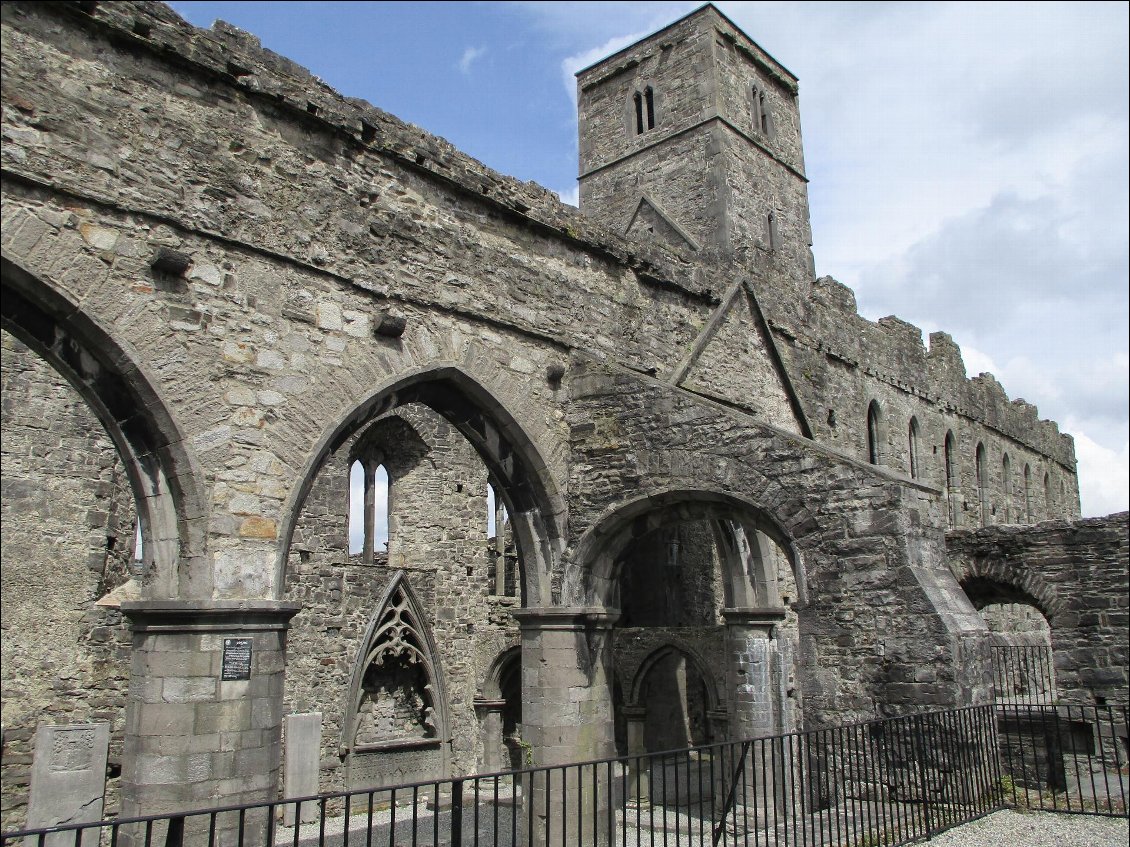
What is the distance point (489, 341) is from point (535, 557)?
203 centimetres

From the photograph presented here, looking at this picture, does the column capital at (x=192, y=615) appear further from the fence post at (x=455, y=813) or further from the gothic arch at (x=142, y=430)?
the fence post at (x=455, y=813)

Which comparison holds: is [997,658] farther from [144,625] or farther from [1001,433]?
[144,625]

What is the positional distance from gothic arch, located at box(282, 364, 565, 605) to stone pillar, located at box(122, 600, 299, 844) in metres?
2.44

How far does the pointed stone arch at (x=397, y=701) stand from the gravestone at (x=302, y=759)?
27.0 inches

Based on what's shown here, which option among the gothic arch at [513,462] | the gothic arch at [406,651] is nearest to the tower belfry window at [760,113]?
the gothic arch at [406,651]

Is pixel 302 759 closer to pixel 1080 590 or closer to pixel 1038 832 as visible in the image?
pixel 1038 832

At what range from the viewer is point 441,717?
49.4 feet

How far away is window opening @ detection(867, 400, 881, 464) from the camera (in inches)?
743

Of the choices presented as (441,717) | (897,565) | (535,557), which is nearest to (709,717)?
(441,717)

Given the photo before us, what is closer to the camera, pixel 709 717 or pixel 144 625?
pixel 144 625

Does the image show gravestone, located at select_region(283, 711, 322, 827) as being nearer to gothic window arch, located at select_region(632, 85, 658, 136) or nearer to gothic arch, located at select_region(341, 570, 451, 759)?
gothic arch, located at select_region(341, 570, 451, 759)

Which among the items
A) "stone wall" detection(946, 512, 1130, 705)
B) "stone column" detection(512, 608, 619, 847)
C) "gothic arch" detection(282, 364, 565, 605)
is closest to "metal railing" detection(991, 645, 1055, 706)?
"stone wall" detection(946, 512, 1130, 705)

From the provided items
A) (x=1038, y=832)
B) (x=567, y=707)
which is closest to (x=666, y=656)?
(x=567, y=707)

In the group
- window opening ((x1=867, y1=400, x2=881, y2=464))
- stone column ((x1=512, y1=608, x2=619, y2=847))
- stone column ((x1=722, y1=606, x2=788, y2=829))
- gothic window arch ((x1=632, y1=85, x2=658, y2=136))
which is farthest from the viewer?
gothic window arch ((x1=632, y1=85, x2=658, y2=136))
